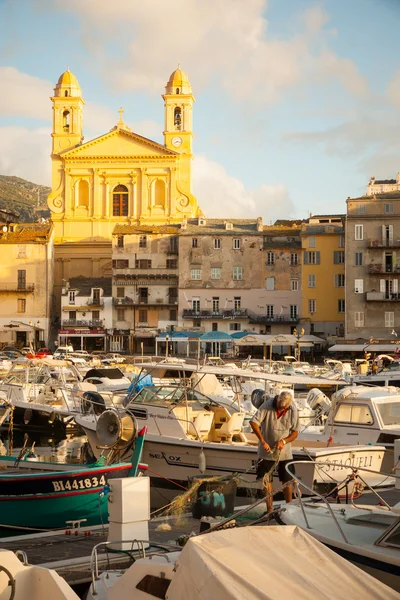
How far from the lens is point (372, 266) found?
68.3 meters

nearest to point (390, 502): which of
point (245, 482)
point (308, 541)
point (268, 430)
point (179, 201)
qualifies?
point (268, 430)

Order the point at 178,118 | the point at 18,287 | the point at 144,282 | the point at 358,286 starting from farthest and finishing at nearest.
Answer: the point at 178,118
the point at 18,287
the point at 144,282
the point at 358,286

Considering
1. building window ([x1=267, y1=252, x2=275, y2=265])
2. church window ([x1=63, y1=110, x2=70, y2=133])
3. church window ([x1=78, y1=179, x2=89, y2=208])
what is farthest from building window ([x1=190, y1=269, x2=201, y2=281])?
church window ([x1=63, y1=110, x2=70, y2=133])

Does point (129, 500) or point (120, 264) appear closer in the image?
point (129, 500)

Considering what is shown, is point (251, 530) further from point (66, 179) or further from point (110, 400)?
point (66, 179)

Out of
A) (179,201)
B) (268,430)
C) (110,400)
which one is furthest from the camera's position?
(179,201)

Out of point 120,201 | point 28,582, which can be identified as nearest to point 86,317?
point 120,201

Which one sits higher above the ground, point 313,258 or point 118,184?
point 118,184

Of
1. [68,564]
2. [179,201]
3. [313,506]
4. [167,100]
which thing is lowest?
[68,564]

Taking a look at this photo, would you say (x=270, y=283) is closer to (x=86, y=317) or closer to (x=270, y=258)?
(x=270, y=258)

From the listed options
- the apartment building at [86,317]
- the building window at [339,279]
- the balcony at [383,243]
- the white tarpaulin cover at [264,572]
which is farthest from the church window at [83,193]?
the white tarpaulin cover at [264,572]

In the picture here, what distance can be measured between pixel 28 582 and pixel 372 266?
61.8 metres

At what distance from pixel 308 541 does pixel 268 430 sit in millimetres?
6052

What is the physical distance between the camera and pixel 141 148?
3487 inches
